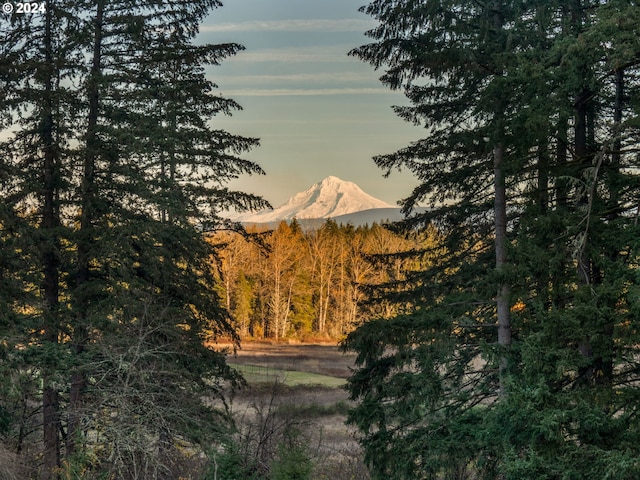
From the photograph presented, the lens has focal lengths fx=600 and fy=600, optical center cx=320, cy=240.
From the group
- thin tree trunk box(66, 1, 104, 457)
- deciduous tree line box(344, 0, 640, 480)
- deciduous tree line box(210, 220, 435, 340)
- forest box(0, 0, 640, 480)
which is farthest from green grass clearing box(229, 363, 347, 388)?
deciduous tree line box(210, 220, 435, 340)

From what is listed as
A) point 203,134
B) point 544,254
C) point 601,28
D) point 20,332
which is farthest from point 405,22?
point 20,332

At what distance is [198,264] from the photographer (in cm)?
1424

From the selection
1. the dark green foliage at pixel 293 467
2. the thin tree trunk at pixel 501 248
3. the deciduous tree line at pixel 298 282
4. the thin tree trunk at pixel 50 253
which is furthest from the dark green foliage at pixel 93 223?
the deciduous tree line at pixel 298 282

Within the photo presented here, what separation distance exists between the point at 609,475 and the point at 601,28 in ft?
18.6

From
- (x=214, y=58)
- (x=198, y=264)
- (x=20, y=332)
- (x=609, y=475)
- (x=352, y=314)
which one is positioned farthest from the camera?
(x=352, y=314)

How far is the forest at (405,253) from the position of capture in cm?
827

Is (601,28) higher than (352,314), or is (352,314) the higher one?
(601,28)

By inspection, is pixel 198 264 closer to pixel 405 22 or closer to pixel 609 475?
pixel 405 22

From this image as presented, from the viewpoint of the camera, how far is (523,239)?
9.14 meters

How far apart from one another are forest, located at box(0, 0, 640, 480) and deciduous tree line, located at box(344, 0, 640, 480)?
49 mm

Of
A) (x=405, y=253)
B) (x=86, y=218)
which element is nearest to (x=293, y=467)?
(x=405, y=253)

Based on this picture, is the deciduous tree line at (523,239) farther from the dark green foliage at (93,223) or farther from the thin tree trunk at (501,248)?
the dark green foliage at (93,223)

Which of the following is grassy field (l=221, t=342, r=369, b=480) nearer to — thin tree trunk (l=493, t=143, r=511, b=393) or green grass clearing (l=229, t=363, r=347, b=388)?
green grass clearing (l=229, t=363, r=347, b=388)

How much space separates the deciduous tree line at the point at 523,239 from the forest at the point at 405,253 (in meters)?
0.05
